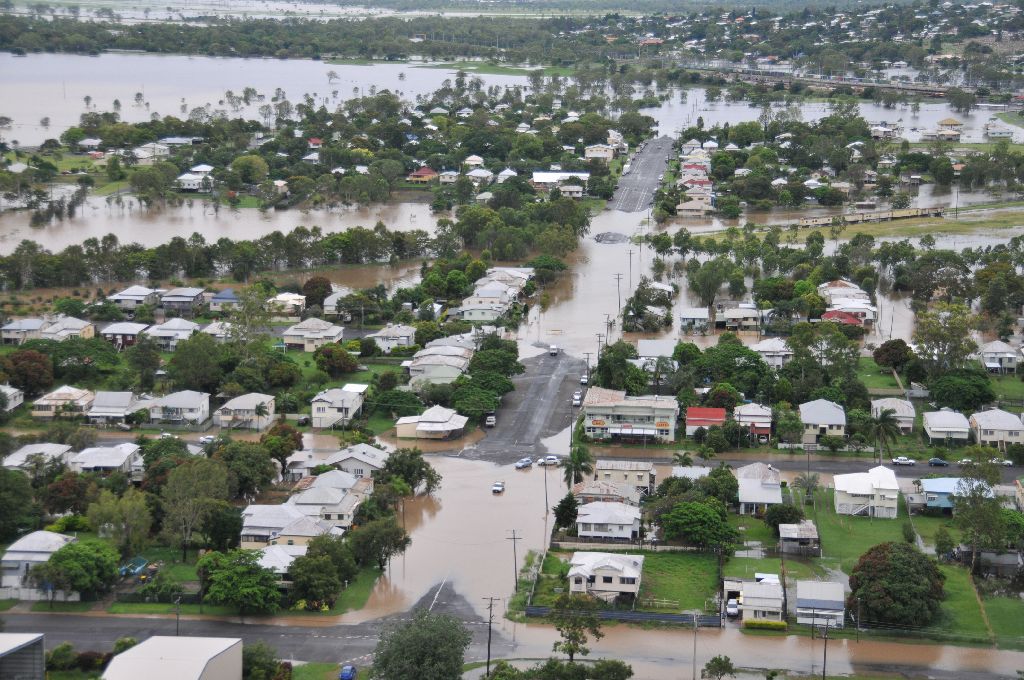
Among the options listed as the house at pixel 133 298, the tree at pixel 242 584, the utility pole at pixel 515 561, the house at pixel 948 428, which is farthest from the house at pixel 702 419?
the house at pixel 133 298

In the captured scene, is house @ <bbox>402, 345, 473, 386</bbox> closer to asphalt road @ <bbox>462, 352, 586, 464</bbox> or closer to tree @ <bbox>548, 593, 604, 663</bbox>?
asphalt road @ <bbox>462, 352, 586, 464</bbox>

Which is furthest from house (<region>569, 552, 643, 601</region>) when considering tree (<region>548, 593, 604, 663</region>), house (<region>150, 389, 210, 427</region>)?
house (<region>150, 389, 210, 427</region>)

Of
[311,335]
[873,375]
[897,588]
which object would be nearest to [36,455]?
[311,335]

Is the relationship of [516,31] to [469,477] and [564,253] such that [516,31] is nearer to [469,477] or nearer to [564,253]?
[564,253]

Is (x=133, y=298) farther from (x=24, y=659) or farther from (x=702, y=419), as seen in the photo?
(x=24, y=659)

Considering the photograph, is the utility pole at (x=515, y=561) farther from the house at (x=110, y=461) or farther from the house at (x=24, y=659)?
the house at (x=110, y=461)

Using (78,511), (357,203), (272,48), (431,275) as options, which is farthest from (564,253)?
(272,48)
